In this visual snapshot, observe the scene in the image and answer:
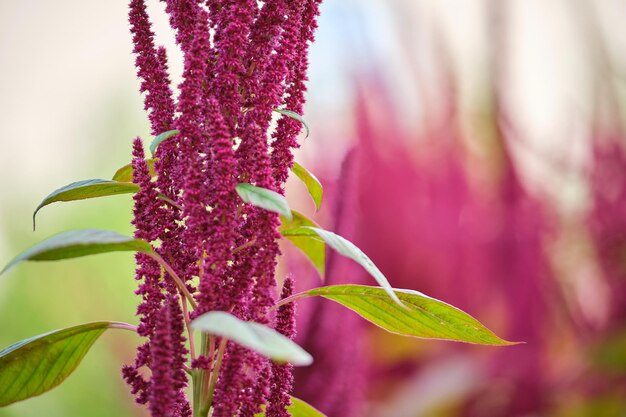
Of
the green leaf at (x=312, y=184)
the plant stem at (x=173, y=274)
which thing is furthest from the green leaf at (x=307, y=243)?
the plant stem at (x=173, y=274)

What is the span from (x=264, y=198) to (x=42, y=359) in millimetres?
243

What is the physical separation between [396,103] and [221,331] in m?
1.06

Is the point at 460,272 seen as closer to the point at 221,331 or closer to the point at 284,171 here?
the point at 284,171

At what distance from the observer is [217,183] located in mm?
440

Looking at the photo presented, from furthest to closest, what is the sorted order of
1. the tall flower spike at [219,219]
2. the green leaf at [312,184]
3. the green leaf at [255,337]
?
the green leaf at [312,184]
the tall flower spike at [219,219]
the green leaf at [255,337]

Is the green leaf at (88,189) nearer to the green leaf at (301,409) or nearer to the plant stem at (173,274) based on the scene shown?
the plant stem at (173,274)

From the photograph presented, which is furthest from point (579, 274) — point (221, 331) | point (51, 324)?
point (51, 324)

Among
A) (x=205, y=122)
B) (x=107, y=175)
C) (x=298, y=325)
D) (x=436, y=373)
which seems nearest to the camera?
(x=205, y=122)

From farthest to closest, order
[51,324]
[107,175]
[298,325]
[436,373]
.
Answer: [107,175]
[51,324]
[436,373]
[298,325]

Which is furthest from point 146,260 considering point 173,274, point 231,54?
point 231,54

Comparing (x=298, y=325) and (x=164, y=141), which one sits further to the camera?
(x=298, y=325)

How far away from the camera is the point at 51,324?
6.68 ft

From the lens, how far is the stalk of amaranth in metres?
0.44

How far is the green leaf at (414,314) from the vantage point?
1.69 feet
